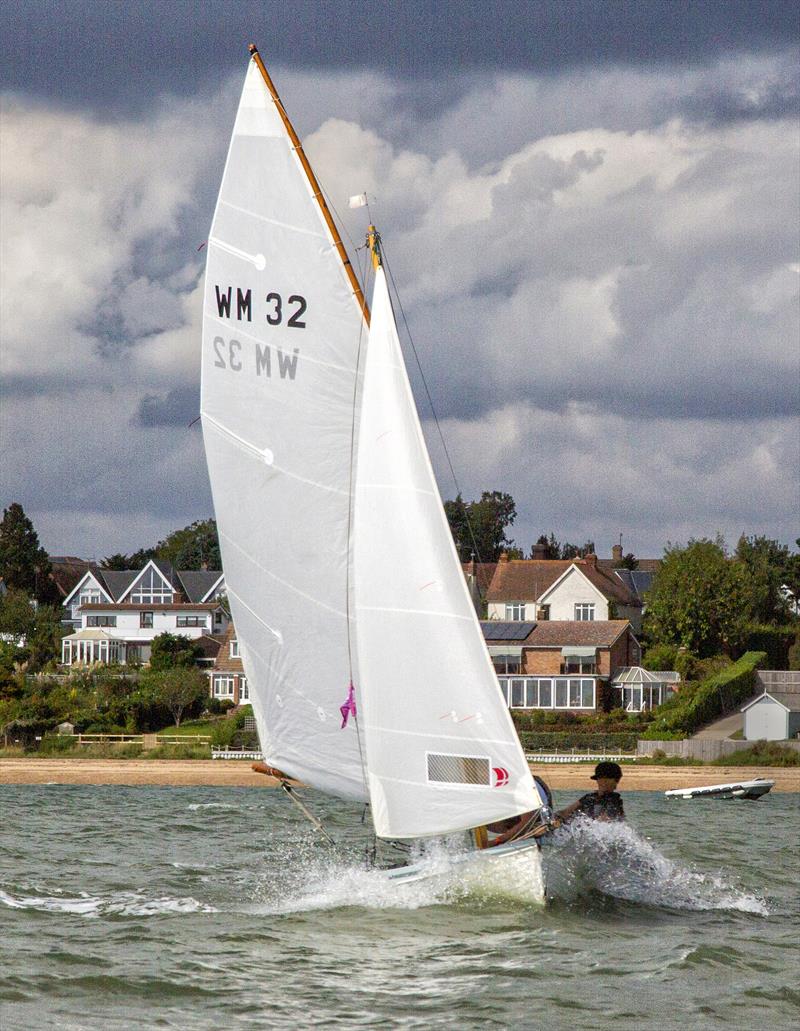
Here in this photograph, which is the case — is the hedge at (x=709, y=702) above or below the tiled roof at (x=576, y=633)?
below

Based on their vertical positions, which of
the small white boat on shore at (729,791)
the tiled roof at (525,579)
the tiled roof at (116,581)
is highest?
the tiled roof at (116,581)

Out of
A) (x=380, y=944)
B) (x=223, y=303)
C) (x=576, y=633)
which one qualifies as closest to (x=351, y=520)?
(x=223, y=303)

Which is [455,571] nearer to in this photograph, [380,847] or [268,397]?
[268,397]

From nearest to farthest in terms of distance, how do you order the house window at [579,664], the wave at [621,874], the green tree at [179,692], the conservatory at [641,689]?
the wave at [621,874]
the green tree at [179,692]
the conservatory at [641,689]
the house window at [579,664]

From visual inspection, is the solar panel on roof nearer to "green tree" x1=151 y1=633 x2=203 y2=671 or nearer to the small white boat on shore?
"green tree" x1=151 y1=633 x2=203 y2=671

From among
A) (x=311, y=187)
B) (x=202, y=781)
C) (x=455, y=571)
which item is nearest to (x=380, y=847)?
(x=455, y=571)

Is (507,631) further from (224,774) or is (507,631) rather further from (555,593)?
(224,774)

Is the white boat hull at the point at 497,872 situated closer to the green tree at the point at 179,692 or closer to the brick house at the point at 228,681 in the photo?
the green tree at the point at 179,692

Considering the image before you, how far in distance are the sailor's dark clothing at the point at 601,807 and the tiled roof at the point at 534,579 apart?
75.5 m

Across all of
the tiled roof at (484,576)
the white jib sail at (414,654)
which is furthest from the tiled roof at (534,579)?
the white jib sail at (414,654)

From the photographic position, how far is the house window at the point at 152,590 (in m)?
109

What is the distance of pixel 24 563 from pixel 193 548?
3151 centimetres

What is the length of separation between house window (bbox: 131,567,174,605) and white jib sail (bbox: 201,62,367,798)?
92429 mm

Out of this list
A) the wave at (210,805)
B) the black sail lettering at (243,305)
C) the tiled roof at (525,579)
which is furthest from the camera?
the tiled roof at (525,579)
